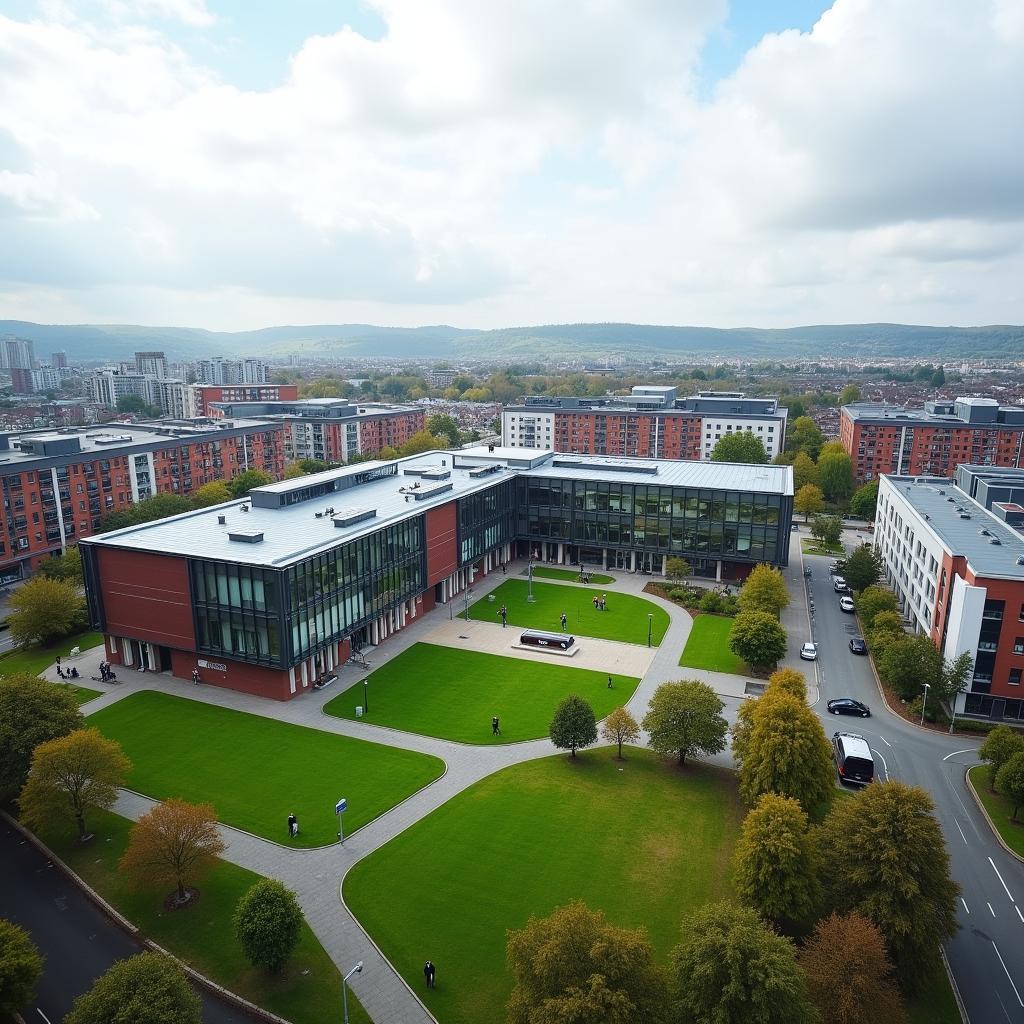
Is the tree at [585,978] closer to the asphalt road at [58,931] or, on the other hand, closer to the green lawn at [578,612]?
the asphalt road at [58,931]

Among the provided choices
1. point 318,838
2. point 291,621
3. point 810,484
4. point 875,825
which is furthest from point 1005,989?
point 810,484

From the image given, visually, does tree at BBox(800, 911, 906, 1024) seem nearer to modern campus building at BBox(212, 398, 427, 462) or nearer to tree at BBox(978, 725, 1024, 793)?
tree at BBox(978, 725, 1024, 793)

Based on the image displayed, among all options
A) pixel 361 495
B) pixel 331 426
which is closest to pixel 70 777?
pixel 361 495

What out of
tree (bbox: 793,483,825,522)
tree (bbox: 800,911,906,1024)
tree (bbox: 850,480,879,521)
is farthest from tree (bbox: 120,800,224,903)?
tree (bbox: 850,480,879,521)

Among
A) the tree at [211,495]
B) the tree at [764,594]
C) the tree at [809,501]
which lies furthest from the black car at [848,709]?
the tree at [211,495]

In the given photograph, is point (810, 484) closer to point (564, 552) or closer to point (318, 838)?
point (564, 552)
